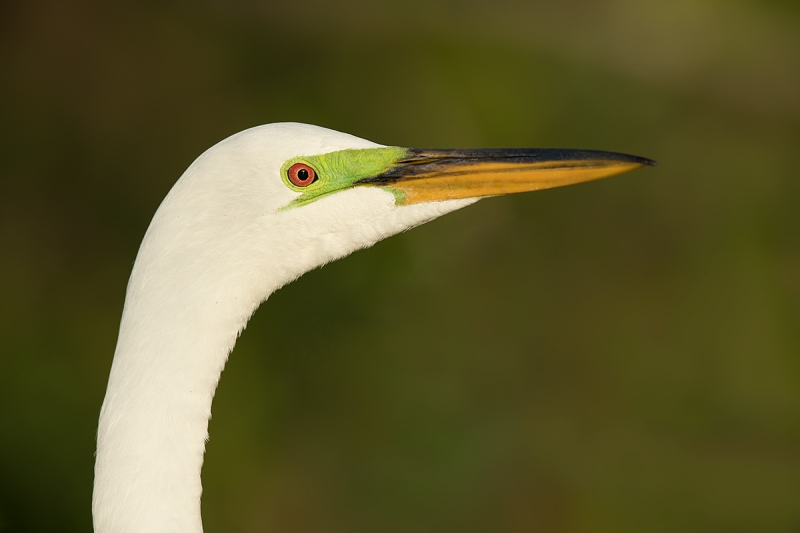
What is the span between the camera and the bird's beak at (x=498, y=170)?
1594 millimetres

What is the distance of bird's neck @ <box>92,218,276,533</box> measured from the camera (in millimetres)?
1367

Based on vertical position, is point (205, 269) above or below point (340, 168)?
below

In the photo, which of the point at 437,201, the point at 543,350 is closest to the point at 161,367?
the point at 437,201

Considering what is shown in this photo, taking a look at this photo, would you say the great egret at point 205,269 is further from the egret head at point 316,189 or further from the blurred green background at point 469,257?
the blurred green background at point 469,257

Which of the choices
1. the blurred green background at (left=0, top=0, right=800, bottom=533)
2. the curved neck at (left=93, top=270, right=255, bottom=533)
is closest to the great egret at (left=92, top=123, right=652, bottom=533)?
the curved neck at (left=93, top=270, right=255, bottom=533)

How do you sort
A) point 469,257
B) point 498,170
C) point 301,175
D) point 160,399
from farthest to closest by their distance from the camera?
point 469,257, point 498,170, point 301,175, point 160,399

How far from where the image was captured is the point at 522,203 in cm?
525

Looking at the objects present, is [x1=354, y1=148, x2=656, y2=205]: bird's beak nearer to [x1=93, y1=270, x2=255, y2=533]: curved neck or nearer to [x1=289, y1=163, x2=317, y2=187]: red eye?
[x1=289, y1=163, x2=317, y2=187]: red eye

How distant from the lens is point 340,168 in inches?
60.4

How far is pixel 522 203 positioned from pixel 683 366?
155 cm

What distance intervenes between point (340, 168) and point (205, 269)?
1.12 ft

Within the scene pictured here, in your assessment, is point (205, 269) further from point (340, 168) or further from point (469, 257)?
point (469, 257)

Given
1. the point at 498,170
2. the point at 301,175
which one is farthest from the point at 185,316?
the point at 498,170

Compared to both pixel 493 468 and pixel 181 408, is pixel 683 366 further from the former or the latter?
pixel 181 408
